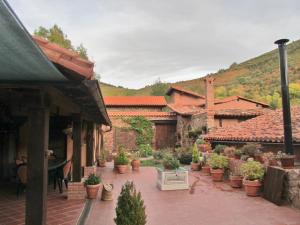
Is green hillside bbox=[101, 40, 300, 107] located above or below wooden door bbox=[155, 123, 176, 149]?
above

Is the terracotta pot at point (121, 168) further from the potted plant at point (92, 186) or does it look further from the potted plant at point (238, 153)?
the potted plant at point (92, 186)

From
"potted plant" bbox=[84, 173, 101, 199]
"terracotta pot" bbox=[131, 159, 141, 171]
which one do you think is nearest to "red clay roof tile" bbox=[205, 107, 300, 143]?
"terracotta pot" bbox=[131, 159, 141, 171]

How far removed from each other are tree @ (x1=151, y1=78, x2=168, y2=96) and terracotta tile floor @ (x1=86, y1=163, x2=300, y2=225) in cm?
4005

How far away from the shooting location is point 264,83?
37156 millimetres

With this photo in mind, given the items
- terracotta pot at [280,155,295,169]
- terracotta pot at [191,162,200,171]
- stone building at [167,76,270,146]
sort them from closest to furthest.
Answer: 1. terracotta pot at [280,155,295,169]
2. terracotta pot at [191,162,200,171]
3. stone building at [167,76,270,146]

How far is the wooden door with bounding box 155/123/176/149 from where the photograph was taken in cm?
2474

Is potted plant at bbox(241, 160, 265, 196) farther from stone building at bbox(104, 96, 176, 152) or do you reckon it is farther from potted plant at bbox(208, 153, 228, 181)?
stone building at bbox(104, 96, 176, 152)

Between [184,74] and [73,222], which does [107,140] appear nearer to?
[73,222]

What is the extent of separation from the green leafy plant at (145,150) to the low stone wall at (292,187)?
1556 centimetres

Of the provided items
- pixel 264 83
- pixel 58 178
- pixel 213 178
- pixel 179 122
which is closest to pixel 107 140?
pixel 179 122

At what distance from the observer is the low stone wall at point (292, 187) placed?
742cm

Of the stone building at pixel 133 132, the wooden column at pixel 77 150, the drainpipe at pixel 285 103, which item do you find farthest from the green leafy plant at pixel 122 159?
the stone building at pixel 133 132

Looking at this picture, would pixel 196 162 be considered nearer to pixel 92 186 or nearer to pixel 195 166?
pixel 195 166

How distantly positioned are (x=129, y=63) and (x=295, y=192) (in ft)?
135
